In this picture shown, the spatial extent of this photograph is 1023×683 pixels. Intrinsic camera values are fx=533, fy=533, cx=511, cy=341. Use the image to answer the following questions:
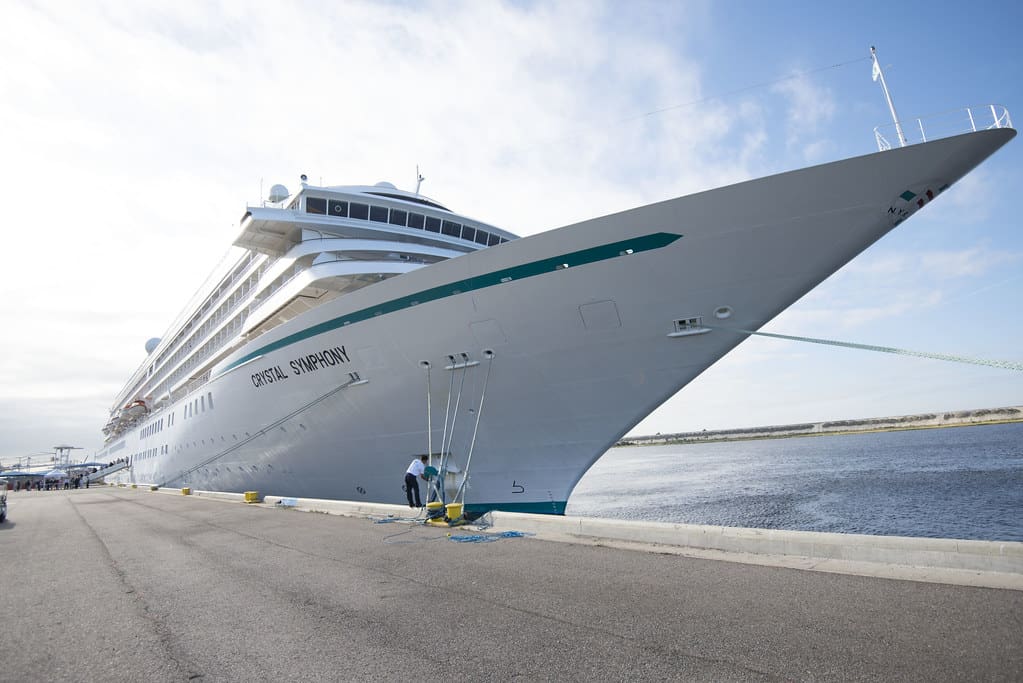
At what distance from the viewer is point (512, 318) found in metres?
9.03

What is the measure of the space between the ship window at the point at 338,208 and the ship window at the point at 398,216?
1.30 metres

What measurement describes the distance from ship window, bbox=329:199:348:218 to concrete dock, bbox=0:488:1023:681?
9.95 m

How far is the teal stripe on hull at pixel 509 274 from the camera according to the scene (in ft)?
26.3

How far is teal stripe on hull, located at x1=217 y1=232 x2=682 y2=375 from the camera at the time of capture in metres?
8.01

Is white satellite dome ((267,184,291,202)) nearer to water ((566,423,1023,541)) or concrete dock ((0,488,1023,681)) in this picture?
concrete dock ((0,488,1023,681))

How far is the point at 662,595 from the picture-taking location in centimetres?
422

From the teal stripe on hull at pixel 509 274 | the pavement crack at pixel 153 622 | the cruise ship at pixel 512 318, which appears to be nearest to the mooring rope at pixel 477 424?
the cruise ship at pixel 512 318

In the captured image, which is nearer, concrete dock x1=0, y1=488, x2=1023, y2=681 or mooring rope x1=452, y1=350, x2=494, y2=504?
concrete dock x1=0, y1=488, x2=1023, y2=681

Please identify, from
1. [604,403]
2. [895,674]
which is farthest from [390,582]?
[604,403]

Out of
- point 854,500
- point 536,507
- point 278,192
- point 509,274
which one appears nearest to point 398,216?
point 278,192

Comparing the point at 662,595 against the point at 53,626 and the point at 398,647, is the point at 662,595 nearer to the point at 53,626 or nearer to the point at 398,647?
the point at 398,647

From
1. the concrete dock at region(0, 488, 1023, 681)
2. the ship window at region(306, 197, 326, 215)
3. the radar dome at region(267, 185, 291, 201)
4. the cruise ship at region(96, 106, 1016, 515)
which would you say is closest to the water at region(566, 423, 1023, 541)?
the cruise ship at region(96, 106, 1016, 515)

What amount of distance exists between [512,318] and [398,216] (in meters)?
7.74

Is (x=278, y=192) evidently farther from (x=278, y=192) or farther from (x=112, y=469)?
(x=112, y=469)
